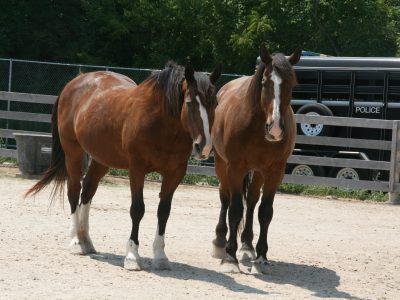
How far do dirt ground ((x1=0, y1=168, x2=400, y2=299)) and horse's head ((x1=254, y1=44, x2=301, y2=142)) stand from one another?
4.54ft

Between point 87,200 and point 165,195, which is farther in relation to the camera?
point 87,200

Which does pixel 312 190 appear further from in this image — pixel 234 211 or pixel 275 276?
pixel 275 276

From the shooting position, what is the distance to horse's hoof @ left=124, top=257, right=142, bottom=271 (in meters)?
7.50

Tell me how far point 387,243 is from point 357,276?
227cm

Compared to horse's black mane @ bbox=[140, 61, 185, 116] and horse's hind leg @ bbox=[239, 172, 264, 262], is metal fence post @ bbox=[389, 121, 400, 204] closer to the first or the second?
horse's hind leg @ bbox=[239, 172, 264, 262]

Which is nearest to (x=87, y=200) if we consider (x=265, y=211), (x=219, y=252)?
(x=219, y=252)

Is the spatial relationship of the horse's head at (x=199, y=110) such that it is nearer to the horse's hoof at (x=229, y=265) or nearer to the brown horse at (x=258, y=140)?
the brown horse at (x=258, y=140)

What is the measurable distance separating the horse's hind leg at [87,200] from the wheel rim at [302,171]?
25.3 ft

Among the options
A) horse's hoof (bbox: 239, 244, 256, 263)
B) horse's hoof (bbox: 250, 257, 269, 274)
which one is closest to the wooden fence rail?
horse's hoof (bbox: 239, 244, 256, 263)

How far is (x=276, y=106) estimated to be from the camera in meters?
7.38

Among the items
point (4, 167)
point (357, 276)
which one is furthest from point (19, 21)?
point (357, 276)

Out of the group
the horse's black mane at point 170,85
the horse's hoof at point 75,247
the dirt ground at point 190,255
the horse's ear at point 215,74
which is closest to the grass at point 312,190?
the dirt ground at point 190,255

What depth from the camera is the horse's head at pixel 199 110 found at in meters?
7.12

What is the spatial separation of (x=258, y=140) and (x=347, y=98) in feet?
28.9
